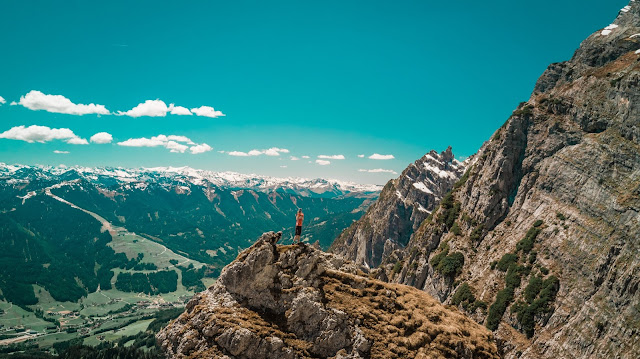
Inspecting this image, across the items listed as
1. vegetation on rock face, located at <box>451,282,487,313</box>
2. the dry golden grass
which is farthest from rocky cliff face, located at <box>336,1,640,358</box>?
the dry golden grass

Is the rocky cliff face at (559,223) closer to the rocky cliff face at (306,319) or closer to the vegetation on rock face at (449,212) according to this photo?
the vegetation on rock face at (449,212)

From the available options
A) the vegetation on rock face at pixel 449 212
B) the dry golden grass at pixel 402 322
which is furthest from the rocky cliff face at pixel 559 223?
the dry golden grass at pixel 402 322

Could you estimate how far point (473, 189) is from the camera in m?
129

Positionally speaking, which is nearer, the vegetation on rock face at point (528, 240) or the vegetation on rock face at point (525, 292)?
the vegetation on rock face at point (525, 292)

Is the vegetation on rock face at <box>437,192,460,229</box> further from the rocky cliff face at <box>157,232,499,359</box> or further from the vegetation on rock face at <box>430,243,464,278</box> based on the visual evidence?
the rocky cliff face at <box>157,232,499,359</box>

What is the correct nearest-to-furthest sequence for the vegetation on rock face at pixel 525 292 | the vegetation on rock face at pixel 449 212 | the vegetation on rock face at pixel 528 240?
the vegetation on rock face at pixel 525 292, the vegetation on rock face at pixel 528 240, the vegetation on rock face at pixel 449 212

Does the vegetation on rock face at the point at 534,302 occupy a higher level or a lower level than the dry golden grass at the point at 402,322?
lower

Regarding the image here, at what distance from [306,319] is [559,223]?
80.4 meters

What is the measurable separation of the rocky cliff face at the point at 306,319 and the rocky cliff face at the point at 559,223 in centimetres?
4081

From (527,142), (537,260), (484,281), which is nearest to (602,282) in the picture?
(537,260)

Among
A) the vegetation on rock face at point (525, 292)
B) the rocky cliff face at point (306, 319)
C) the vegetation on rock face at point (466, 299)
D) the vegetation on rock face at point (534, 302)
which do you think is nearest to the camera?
the rocky cliff face at point (306, 319)

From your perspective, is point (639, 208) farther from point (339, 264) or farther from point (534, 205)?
point (339, 264)

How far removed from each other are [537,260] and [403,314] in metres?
64.4

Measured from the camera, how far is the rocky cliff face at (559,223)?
71.3 metres
